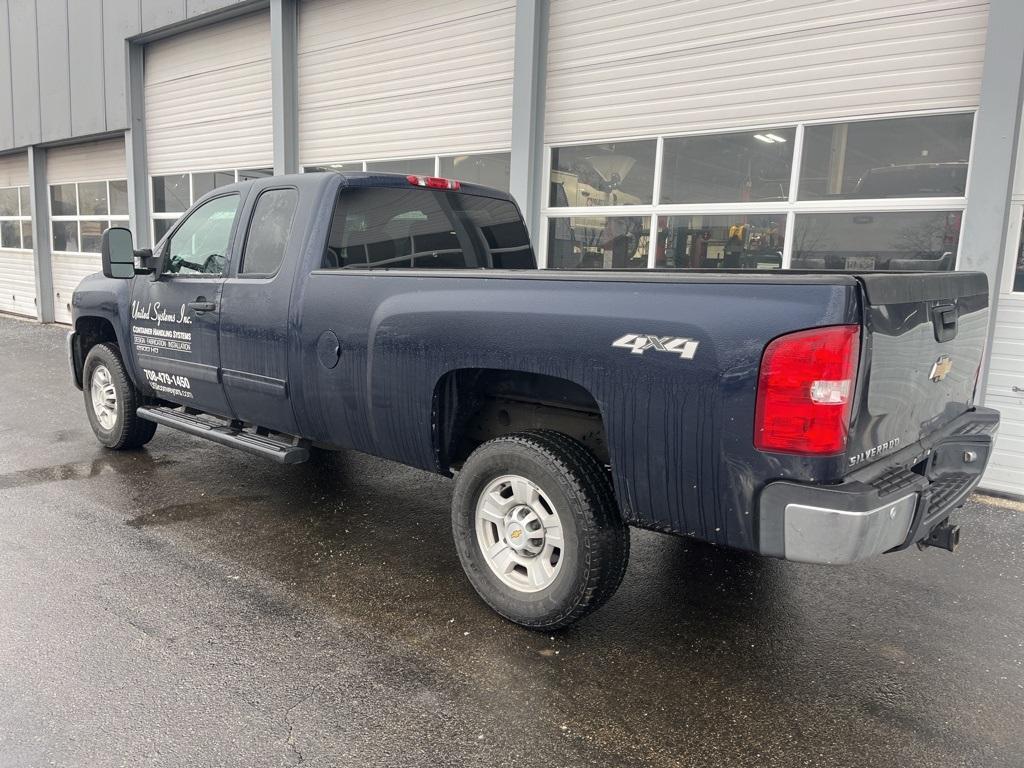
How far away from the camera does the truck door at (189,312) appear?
16.1ft

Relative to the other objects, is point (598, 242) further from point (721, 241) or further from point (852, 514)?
point (852, 514)

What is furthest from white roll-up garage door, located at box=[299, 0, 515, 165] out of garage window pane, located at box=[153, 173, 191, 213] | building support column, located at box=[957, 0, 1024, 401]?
building support column, located at box=[957, 0, 1024, 401]

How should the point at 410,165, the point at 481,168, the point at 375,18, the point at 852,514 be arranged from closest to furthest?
the point at 852,514
the point at 481,168
the point at 410,165
the point at 375,18

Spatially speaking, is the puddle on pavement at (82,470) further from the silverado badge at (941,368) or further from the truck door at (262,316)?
the silverado badge at (941,368)

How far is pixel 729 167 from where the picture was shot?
7133mm

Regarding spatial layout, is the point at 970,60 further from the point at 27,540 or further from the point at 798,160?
the point at 27,540

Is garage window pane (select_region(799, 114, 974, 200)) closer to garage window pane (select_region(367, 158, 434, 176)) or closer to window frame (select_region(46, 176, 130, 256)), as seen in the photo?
garage window pane (select_region(367, 158, 434, 176))

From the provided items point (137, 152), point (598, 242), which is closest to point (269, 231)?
point (598, 242)

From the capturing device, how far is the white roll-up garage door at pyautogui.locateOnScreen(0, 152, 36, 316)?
17859mm

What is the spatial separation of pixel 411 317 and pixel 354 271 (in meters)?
0.58

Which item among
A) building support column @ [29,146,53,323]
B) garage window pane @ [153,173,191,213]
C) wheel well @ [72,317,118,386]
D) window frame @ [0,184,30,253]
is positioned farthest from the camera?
window frame @ [0,184,30,253]

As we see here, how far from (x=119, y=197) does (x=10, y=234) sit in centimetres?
582

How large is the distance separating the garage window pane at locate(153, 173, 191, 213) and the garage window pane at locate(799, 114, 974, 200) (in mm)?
11088

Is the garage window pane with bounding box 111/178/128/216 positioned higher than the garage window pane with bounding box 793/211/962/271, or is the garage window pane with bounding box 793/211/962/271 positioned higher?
the garage window pane with bounding box 111/178/128/216
